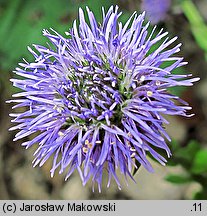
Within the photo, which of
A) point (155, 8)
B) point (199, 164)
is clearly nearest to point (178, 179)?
point (199, 164)

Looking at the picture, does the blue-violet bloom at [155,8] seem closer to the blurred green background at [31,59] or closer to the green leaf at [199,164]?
the blurred green background at [31,59]

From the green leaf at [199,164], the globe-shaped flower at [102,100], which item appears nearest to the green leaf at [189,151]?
the green leaf at [199,164]

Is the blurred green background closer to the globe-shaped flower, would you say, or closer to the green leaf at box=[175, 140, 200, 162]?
the green leaf at box=[175, 140, 200, 162]

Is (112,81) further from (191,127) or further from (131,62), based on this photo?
(191,127)

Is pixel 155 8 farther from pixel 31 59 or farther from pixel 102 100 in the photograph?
pixel 102 100

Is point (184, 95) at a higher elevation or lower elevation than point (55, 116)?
higher
